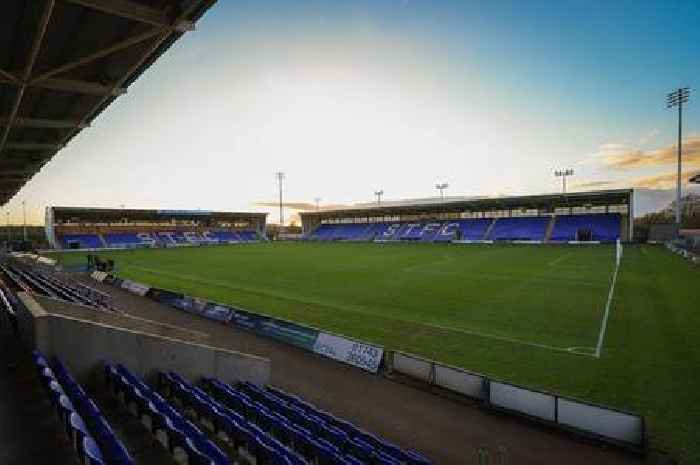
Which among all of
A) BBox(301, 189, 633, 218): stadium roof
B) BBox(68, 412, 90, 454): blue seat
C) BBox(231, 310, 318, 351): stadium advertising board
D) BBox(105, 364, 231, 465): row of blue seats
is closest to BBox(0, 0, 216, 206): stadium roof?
BBox(68, 412, 90, 454): blue seat

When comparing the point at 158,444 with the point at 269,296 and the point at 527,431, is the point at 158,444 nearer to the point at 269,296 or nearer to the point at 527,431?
the point at 527,431

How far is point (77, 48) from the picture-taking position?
301 inches

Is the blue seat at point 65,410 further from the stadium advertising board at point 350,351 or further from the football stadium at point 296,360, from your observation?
the stadium advertising board at point 350,351

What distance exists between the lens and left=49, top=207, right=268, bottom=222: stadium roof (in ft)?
221

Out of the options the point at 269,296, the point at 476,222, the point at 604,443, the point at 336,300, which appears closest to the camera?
the point at 604,443

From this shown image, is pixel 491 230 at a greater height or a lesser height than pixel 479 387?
greater

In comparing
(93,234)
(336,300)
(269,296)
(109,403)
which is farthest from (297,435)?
(93,234)

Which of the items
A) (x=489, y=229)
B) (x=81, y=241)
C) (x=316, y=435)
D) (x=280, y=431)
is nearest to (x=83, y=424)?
(x=280, y=431)

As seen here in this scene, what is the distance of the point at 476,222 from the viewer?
7069 cm

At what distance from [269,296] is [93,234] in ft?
210

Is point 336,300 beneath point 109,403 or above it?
beneath

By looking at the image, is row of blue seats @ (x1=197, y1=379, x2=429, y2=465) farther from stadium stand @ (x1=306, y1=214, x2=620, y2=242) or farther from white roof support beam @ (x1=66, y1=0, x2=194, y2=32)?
stadium stand @ (x1=306, y1=214, x2=620, y2=242)

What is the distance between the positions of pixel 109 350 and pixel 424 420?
715 cm

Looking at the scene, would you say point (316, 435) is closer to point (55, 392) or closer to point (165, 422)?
point (165, 422)
